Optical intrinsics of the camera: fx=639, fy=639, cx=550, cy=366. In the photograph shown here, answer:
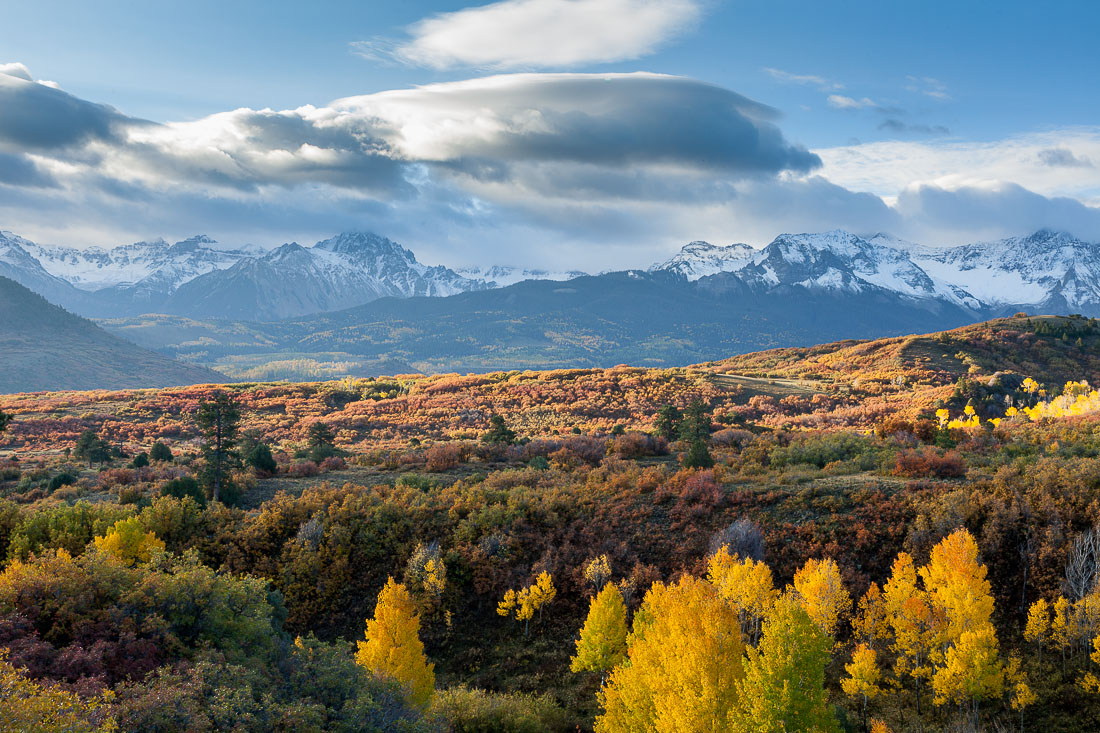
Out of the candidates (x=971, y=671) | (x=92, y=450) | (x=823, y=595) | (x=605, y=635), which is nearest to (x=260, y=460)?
(x=92, y=450)

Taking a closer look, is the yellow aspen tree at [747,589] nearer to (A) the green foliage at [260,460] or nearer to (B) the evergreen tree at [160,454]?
(A) the green foliage at [260,460]

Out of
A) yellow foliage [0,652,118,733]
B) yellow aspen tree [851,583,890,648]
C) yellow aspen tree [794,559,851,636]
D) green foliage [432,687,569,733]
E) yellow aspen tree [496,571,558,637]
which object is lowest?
green foliage [432,687,569,733]

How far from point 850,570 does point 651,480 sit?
A: 11256 millimetres

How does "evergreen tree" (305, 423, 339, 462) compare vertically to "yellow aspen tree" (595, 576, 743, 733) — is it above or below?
above

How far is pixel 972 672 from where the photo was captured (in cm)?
2009

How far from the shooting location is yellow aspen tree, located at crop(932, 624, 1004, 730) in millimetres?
20031

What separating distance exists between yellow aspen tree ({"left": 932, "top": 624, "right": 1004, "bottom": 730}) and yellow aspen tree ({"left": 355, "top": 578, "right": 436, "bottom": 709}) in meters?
16.6

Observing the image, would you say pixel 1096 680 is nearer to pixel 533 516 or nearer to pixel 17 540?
pixel 533 516

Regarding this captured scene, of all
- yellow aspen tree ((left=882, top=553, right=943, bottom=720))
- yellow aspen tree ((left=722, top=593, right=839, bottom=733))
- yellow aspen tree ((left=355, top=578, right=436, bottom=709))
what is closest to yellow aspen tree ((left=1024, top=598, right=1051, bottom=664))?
yellow aspen tree ((left=882, top=553, right=943, bottom=720))

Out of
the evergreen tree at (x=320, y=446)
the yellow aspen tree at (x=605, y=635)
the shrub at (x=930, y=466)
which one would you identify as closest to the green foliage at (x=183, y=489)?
the evergreen tree at (x=320, y=446)

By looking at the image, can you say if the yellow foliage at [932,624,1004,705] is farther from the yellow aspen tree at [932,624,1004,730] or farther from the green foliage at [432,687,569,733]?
the green foliage at [432,687,569,733]

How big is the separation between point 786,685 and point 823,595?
27.9 feet

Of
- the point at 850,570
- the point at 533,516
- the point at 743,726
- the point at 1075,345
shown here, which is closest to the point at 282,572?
the point at 533,516

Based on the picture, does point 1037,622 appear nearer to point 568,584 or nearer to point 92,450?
point 568,584
